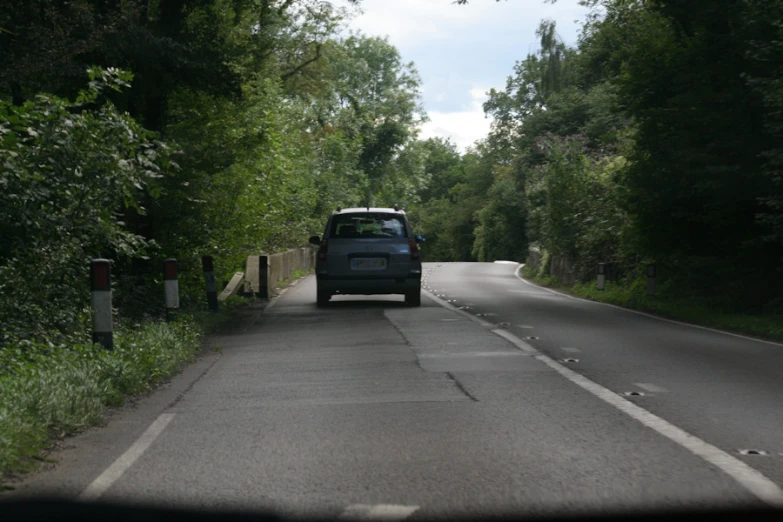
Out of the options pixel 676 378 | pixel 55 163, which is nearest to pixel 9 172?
pixel 55 163

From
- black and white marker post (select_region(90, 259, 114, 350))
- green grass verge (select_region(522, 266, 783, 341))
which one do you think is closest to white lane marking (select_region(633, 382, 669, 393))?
black and white marker post (select_region(90, 259, 114, 350))

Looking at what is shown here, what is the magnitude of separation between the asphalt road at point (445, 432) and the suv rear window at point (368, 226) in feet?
22.3

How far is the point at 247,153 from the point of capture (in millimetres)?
20641

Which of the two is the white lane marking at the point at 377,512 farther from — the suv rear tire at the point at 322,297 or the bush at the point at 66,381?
the suv rear tire at the point at 322,297

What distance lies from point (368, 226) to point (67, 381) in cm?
1203

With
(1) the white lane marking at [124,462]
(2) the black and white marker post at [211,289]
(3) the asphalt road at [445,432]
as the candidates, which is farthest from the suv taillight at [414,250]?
(1) the white lane marking at [124,462]

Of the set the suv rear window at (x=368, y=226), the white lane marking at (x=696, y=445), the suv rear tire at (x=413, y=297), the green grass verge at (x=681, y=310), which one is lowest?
the green grass verge at (x=681, y=310)

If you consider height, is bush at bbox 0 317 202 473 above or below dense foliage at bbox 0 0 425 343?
below

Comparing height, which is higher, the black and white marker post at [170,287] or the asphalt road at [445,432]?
the black and white marker post at [170,287]

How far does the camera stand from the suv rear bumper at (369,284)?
19.4 m

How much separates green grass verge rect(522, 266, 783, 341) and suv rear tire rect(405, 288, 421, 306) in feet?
15.2

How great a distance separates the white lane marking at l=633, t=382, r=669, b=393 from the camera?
28.8ft

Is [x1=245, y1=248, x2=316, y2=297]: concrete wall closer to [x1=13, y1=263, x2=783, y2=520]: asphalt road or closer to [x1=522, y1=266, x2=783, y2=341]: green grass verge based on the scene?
[x1=522, y1=266, x2=783, y2=341]: green grass verge

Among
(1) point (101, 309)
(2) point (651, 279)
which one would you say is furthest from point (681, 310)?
(1) point (101, 309)
